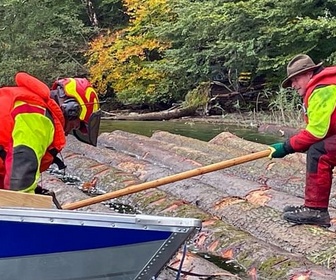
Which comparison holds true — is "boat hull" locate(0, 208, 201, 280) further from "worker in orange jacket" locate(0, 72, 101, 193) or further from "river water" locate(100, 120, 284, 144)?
"river water" locate(100, 120, 284, 144)

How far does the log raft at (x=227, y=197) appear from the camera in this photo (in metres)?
5.13

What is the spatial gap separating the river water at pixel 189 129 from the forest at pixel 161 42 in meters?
2.94

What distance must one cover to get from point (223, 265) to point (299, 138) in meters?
1.31

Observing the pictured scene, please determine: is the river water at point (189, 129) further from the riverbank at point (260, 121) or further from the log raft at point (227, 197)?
the log raft at point (227, 197)

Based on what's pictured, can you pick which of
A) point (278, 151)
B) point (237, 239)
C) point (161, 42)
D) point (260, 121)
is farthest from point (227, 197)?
point (161, 42)

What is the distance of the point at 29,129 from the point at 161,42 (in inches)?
777

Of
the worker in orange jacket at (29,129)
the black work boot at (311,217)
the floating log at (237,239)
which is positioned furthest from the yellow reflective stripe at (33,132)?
the black work boot at (311,217)

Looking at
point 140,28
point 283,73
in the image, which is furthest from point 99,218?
point 140,28

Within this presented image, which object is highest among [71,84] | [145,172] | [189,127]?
[71,84]

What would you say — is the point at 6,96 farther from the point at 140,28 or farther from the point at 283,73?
the point at 140,28

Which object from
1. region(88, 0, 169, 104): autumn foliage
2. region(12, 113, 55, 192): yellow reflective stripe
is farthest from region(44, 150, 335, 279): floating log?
region(88, 0, 169, 104): autumn foliage

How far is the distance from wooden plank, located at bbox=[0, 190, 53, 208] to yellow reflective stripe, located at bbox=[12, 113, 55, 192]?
0.18m

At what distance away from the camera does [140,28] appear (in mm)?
23812

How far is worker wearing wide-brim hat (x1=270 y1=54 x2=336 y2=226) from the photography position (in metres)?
5.54
